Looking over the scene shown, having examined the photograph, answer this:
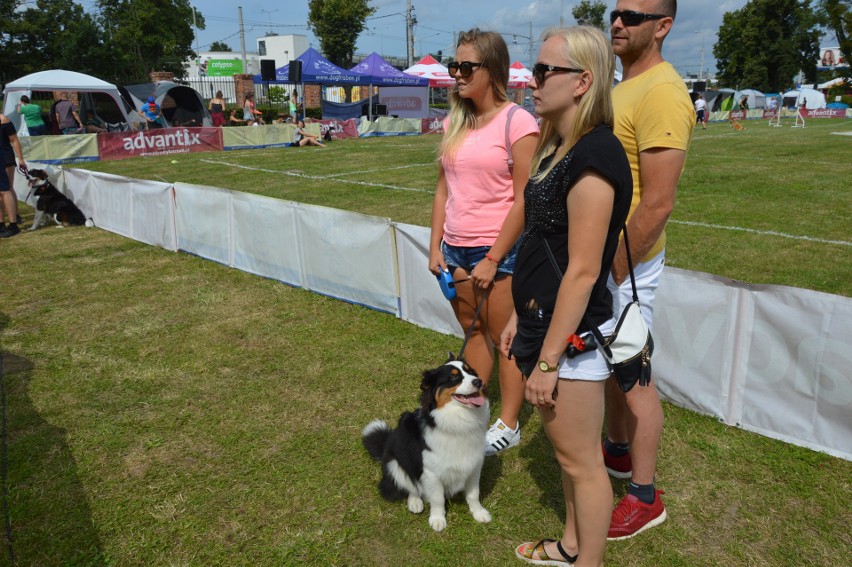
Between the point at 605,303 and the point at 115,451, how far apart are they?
10.3 feet

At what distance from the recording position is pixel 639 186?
2.20 m

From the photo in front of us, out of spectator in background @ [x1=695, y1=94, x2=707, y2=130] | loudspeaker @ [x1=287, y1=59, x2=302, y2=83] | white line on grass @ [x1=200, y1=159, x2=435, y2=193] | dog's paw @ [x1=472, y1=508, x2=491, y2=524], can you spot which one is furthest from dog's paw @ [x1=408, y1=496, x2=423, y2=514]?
spectator in background @ [x1=695, y1=94, x2=707, y2=130]

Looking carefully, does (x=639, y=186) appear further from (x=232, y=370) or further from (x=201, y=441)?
(x=232, y=370)

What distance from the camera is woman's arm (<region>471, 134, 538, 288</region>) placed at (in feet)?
8.59

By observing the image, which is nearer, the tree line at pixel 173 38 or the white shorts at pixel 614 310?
the white shorts at pixel 614 310

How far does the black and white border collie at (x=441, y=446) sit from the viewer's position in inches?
104

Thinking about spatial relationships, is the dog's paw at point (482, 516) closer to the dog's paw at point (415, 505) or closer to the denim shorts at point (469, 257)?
the dog's paw at point (415, 505)

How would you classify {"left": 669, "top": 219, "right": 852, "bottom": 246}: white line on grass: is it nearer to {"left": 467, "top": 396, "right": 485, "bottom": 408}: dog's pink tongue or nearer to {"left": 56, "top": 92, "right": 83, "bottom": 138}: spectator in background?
{"left": 467, "top": 396, "right": 485, "bottom": 408}: dog's pink tongue

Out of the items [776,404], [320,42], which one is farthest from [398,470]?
[320,42]

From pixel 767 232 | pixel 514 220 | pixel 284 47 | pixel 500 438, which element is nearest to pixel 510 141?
pixel 514 220

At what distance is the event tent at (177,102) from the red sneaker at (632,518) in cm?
2682

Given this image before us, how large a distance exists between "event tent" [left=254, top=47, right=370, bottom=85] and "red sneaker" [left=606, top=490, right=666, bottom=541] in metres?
26.6

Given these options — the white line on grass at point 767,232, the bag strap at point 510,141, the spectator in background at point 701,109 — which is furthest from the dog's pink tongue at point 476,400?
the spectator in background at point 701,109

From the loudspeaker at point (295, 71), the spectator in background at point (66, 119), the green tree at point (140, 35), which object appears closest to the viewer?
the spectator in background at point (66, 119)
